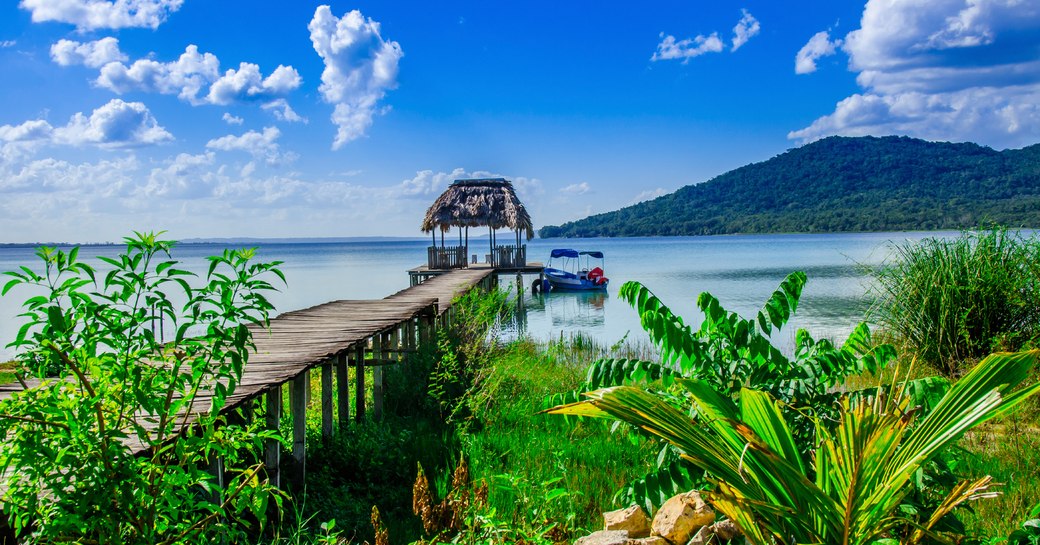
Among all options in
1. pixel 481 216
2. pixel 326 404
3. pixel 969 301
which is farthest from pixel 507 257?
pixel 326 404

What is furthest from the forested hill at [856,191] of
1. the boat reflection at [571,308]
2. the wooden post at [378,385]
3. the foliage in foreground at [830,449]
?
the foliage in foreground at [830,449]

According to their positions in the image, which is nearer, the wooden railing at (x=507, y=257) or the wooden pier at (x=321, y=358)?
the wooden pier at (x=321, y=358)

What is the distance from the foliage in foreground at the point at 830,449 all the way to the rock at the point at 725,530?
2.68 feet

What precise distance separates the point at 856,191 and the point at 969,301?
4540 inches

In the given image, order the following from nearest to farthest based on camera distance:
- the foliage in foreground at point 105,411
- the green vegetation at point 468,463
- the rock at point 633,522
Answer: the foliage in foreground at point 105,411 → the rock at point 633,522 → the green vegetation at point 468,463

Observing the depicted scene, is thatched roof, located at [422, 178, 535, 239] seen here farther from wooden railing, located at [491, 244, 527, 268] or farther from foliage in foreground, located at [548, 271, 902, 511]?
foliage in foreground, located at [548, 271, 902, 511]

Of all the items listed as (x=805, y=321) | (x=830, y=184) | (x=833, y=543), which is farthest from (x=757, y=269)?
(x=830, y=184)

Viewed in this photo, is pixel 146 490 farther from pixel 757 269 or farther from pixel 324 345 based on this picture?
pixel 757 269

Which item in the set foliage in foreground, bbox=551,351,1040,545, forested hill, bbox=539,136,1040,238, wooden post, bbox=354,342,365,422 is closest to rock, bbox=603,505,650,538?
foliage in foreground, bbox=551,351,1040,545

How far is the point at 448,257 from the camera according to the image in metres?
30.5

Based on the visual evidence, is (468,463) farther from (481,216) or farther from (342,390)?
(481,216)

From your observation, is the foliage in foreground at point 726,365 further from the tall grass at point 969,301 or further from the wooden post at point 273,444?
the tall grass at point 969,301

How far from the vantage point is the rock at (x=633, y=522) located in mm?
3666

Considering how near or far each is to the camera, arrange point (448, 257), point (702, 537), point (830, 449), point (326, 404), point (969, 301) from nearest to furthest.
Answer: point (830, 449), point (702, 537), point (326, 404), point (969, 301), point (448, 257)
